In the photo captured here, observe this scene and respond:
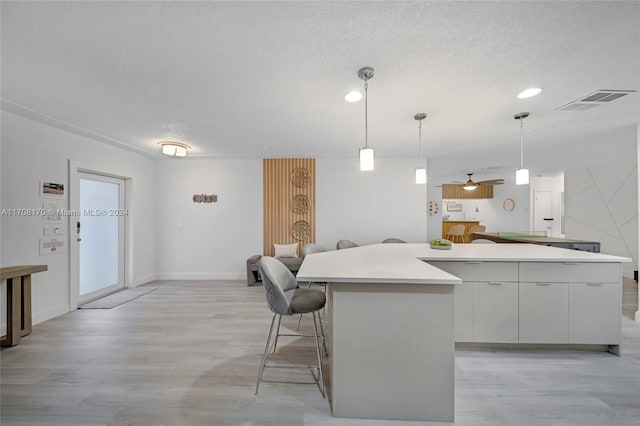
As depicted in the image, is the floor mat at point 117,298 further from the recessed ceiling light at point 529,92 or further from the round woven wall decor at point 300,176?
the recessed ceiling light at point 529,92

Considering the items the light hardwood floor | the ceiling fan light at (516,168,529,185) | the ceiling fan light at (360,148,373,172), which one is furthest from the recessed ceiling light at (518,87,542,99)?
the light hardwood floor

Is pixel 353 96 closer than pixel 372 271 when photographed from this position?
No

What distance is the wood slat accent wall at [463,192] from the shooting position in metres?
10.0

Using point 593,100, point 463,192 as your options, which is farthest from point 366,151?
point 463,192

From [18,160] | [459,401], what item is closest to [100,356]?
[18,160]

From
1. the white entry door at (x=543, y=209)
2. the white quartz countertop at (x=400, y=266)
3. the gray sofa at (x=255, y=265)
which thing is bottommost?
the gray sofa at (x=255, y=265)

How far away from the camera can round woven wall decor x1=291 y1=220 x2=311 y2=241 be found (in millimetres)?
5262

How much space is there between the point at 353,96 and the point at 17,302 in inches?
156

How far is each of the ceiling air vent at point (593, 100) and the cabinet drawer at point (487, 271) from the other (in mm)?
1795

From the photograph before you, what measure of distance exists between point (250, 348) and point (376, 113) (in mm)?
2852

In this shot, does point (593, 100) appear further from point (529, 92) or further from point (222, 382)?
point (222, 382)

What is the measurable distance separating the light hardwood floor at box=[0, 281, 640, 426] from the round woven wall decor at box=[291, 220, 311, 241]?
2382mm

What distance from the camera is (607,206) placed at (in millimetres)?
5941

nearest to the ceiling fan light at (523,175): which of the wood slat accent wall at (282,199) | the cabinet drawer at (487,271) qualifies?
the cabinet drawer at (487,271)
